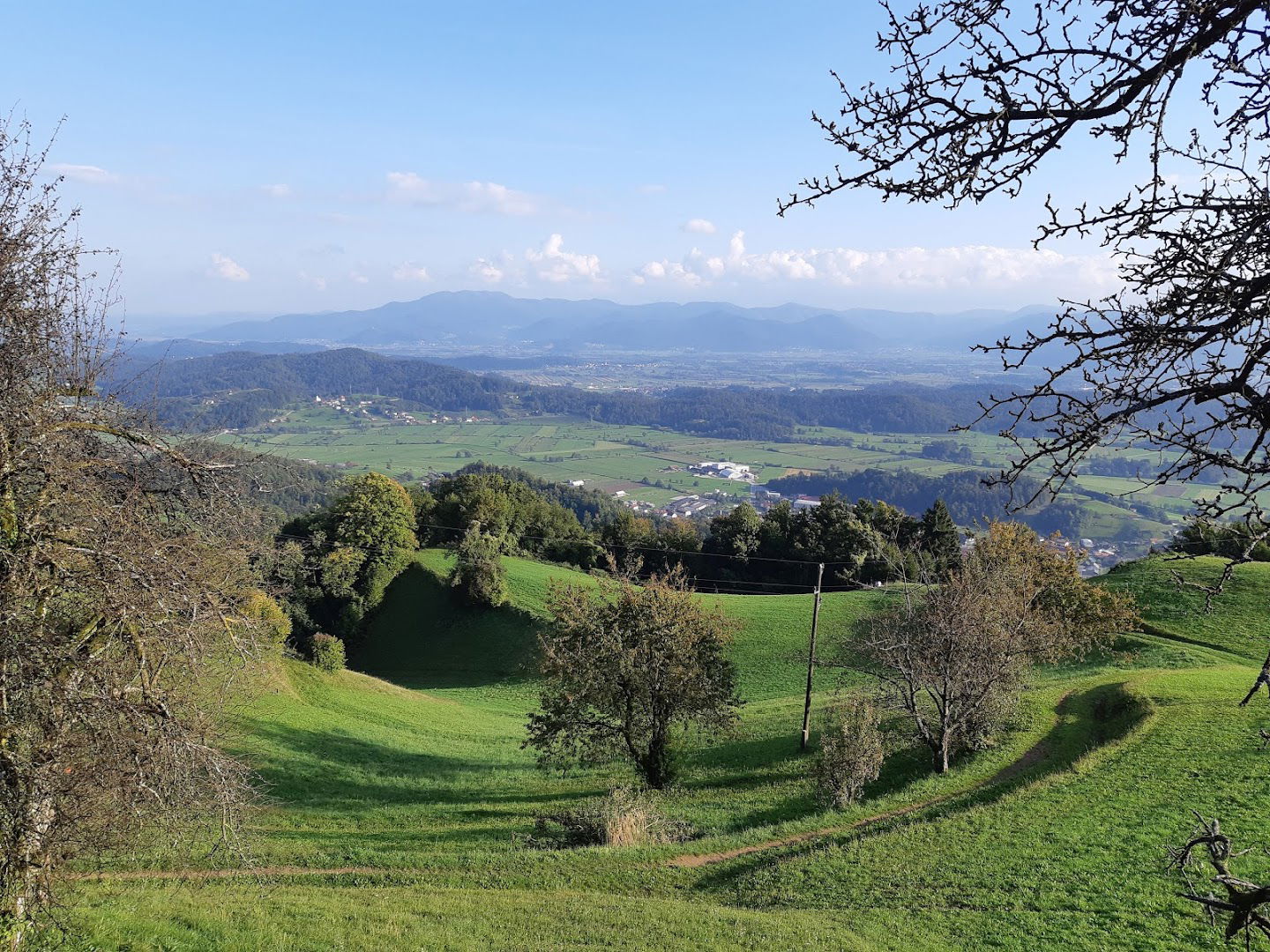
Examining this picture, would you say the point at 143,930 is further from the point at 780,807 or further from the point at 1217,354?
the point at 780,807

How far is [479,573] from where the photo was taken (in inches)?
1791

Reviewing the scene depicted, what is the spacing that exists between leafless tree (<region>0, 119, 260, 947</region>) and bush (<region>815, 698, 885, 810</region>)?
15461 millimetres

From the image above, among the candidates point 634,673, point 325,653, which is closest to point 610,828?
point 634,673

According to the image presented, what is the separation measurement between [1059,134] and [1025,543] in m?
33.0

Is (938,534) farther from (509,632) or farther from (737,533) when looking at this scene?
(509,632)

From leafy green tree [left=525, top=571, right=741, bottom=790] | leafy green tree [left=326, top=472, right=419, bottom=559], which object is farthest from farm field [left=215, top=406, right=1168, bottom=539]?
leafy green tree [left=525, top=571, right=741, bottom=790]

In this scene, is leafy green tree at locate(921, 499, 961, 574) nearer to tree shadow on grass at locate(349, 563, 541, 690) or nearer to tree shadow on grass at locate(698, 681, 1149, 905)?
tree shadow on grass at locate(698, 681, 1149, 905)

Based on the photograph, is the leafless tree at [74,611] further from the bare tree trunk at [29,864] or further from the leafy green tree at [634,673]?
the leafy green tree at [634,673]

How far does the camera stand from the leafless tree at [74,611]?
6238mm

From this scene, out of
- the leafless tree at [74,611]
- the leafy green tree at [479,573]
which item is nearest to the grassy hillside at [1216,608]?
the leafy green tree at [479,573]

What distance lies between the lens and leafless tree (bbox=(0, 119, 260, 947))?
624 centimetres

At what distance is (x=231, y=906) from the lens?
10352 mm

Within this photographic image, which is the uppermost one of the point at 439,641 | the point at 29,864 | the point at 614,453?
the point at 29,864

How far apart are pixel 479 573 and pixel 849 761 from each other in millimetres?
30956
